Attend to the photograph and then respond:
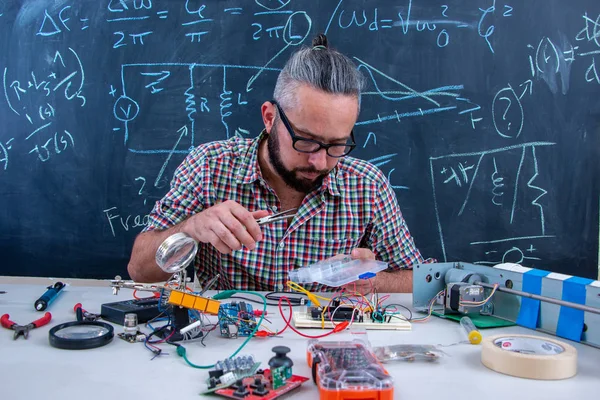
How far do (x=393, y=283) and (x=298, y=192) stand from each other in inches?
18.7

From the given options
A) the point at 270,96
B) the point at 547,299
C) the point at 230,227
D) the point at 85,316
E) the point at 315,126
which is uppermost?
the point at 270,96

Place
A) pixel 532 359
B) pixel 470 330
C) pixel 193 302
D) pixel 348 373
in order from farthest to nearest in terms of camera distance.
→ 1. pixel 470 330
2. pixel 193 302
3. pixel 532 359
4. pixel 348 373

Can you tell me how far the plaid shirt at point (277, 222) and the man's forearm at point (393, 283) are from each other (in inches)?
6.2

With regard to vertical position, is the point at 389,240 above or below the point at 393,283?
above

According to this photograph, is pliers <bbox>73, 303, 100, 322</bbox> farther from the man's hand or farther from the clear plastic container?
the clear plastic container

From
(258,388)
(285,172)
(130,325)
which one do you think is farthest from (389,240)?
(258,388)

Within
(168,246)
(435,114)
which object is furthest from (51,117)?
(435,114)

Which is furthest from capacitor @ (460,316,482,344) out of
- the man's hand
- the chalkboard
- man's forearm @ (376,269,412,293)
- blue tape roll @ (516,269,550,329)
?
the chalkboard

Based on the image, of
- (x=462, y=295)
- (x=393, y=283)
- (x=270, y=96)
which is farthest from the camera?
(x=270, y=96)

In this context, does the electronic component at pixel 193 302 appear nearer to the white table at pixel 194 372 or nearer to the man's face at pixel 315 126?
the white table at pixel 194 372

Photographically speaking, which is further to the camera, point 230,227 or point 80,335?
point 230,227

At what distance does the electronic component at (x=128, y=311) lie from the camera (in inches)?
46.7

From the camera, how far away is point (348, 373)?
0.75 metres

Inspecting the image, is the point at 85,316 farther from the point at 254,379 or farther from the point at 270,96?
the point at 270,96
